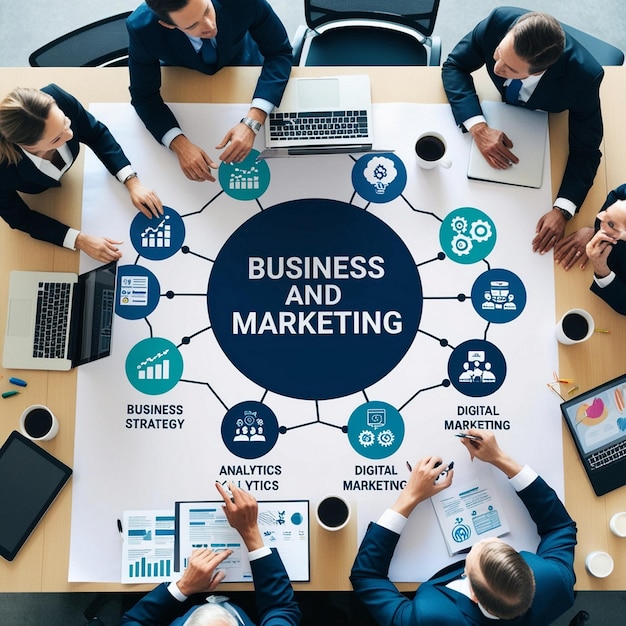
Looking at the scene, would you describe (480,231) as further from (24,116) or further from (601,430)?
(24,116)

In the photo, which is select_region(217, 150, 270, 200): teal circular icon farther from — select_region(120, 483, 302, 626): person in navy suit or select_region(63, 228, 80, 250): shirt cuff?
select_region(120, 483, 302, 626): person in navy suit

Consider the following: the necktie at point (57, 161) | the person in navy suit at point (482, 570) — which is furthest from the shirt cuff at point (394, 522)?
the necktie at point (57, 161)

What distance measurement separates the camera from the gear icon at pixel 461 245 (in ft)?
7.98

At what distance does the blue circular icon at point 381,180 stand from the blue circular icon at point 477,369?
0.62 meters

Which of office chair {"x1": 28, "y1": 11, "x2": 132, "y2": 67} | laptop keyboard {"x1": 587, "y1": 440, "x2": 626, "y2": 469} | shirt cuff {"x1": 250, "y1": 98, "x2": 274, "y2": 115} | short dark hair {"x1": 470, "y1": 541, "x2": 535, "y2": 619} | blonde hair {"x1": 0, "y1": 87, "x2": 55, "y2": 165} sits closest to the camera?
short dark hair {"x1": 470, "y1": 541, "x2": 535, "y2": 619}

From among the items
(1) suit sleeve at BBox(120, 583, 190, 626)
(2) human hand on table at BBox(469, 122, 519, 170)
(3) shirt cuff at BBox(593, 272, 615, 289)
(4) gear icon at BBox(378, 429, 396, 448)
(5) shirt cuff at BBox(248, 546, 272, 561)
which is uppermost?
(2) human hand on table at BBox(469, 122, 519, 170)

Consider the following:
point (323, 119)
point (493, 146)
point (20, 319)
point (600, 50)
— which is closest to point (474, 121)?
point (493, 146)

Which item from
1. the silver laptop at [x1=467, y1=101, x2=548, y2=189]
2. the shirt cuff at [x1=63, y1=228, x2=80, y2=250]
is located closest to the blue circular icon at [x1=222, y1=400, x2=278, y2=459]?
the shirt cuff at [x1=63, y1=228, x2=80, y2=250]

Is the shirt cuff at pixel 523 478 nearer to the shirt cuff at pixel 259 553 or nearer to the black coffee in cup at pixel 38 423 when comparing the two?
the shirt cuff at pixel 259 553

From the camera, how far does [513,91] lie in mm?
2412

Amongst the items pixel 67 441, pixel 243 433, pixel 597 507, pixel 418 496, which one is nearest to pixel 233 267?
pixel 243 433

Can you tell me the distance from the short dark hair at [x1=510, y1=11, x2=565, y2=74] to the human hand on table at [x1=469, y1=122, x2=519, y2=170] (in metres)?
0.31

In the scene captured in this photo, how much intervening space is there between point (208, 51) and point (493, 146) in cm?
107

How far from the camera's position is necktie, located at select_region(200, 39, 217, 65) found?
2382 millimetres
